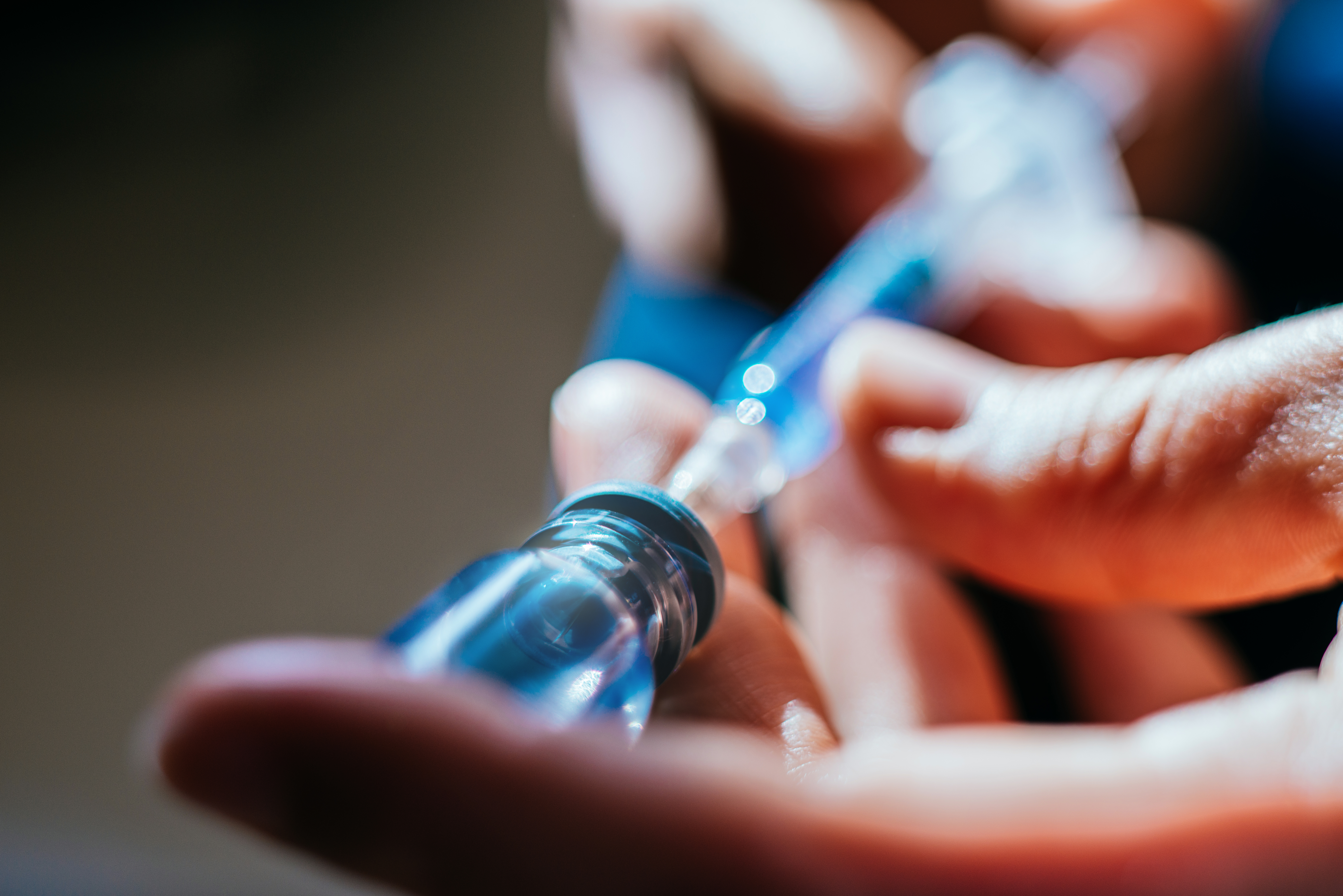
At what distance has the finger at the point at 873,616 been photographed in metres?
0.44

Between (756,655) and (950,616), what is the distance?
7.5 inches

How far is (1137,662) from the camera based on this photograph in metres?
0.52

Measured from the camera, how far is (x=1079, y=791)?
0.22m

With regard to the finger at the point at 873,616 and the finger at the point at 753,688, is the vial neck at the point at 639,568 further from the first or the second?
the finger at the point at 873,616

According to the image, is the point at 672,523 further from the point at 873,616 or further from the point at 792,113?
the point at 792,113

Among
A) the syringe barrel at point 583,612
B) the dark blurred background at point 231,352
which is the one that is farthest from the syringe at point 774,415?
the dark blurred background at point 231,352

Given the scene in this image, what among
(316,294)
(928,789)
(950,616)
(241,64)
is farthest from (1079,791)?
(241,64)

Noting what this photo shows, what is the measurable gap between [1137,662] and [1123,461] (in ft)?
0.76

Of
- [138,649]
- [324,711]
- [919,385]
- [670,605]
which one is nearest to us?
[324,711]

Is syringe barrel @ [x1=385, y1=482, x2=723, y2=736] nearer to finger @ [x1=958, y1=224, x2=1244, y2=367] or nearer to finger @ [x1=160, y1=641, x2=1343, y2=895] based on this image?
finger @ [x1=160, y1=641, x2=1343, y2=895]

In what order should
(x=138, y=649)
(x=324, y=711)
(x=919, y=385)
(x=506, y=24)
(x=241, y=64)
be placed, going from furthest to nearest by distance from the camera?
(x=506, y=24)
(x=241, y=64)
(x=138, y=649)
(x=919, y=385)
(x=324, y=711)

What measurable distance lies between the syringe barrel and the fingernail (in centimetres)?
13

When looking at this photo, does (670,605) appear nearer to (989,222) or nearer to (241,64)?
(989,222)

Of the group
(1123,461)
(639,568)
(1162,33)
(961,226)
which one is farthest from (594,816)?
(1162,33)
